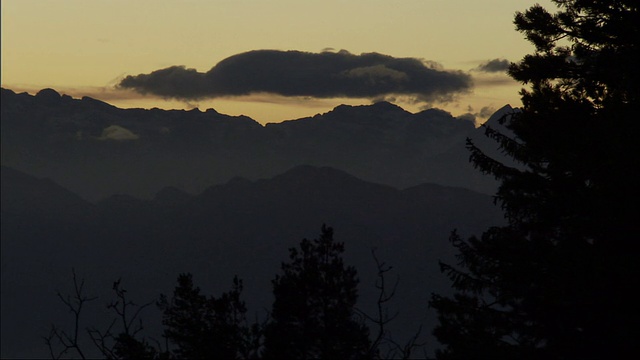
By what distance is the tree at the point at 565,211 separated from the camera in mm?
14031

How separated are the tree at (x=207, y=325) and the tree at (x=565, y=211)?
3.90m

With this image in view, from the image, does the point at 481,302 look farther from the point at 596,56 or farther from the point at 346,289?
the point at 346,289

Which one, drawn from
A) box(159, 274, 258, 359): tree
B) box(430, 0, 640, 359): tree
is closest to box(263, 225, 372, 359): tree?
box(159, 274, 258, 359): tree

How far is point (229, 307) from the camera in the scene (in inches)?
912

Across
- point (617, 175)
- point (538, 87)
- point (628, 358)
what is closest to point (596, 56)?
point (538, 87)

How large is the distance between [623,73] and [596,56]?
170cm

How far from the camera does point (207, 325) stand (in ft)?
80.3

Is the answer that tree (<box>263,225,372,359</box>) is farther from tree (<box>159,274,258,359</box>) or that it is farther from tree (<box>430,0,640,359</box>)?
tree (<box>430,0,640,359</box>)

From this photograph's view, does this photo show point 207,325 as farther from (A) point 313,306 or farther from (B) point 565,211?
(B) point 565,211

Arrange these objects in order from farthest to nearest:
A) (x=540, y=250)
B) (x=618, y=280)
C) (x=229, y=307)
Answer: (x=229, y=307), (x=540, y=250), (x=618, y=280)

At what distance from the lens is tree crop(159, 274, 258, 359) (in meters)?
18.6

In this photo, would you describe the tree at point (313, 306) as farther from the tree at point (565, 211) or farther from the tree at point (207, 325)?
the tree at point (565, 211)

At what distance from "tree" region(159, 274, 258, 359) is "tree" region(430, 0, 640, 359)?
3896 millimetres

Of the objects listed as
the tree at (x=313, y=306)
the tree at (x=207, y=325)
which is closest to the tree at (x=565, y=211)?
the tree at (x=207, y=325)
